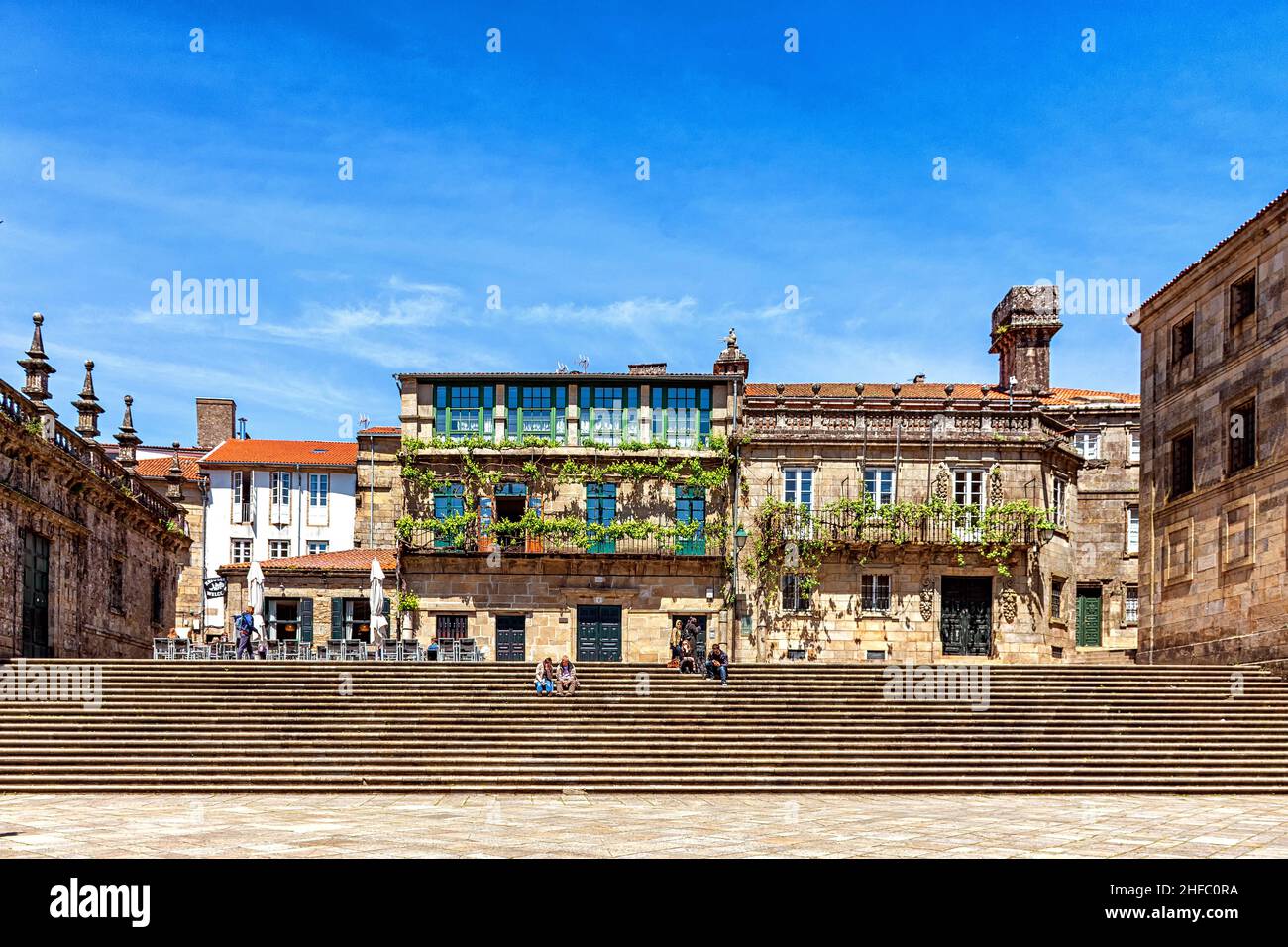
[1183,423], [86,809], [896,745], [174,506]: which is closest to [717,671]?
[896,745]

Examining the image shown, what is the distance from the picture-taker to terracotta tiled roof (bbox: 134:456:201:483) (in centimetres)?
5695

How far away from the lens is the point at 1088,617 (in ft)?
169

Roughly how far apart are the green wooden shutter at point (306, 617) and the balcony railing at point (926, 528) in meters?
17.5

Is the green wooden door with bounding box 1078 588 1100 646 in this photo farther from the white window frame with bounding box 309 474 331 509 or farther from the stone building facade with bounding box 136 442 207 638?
the stone building facade with bounding box 136 442 207 638

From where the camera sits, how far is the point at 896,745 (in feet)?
71.8

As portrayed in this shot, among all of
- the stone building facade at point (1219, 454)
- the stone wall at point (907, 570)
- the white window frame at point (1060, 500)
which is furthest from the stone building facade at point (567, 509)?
the stone building facade at point (1219, 454)

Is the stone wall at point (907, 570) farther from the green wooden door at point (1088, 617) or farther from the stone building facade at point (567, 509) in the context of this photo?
the green wooden door at point (1088, 617)

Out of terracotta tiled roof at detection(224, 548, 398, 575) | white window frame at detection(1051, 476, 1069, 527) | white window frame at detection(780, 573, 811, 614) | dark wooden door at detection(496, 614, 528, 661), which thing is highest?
white window frame at detection(1051, 476, 1069, 527)

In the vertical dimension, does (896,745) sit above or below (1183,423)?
below

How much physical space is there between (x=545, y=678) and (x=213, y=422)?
42.6 m

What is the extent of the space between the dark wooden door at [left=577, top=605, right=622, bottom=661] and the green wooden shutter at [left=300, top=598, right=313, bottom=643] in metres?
10.2

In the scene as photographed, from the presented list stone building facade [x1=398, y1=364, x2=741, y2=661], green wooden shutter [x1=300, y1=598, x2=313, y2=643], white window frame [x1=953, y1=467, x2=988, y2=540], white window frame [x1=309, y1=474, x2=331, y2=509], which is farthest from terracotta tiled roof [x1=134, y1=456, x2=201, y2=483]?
white window frame [x1=953, y1=467, x2=988, y2=540]
